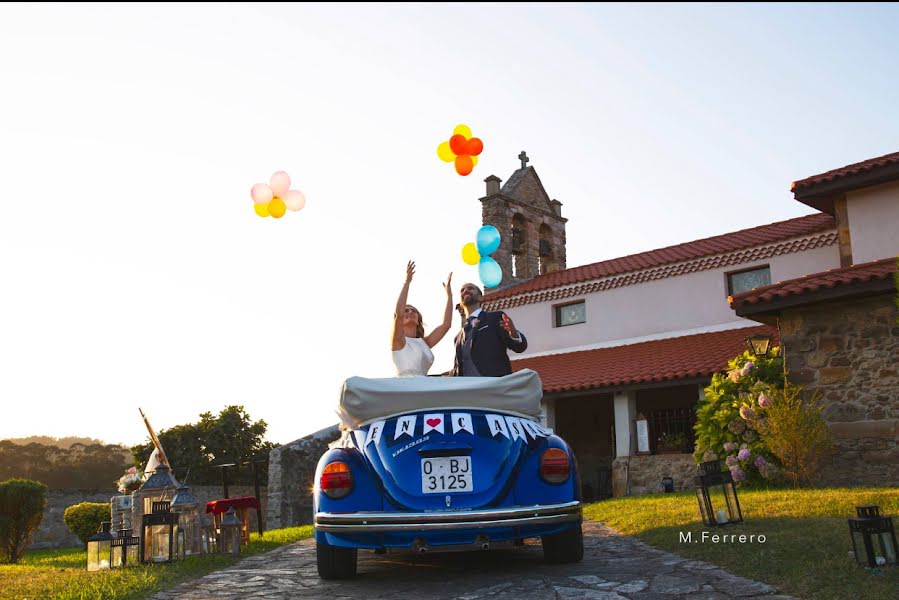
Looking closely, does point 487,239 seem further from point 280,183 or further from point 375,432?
point 375,432

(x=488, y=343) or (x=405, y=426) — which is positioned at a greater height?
(x=488, y=343)

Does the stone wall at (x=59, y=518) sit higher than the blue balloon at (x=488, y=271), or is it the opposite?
the blue balloon at (x=488, y=271)

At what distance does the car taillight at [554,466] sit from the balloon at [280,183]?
5.76 meters

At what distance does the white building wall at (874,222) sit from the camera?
13.3 m

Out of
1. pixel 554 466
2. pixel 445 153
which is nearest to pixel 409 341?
pixel 554 466

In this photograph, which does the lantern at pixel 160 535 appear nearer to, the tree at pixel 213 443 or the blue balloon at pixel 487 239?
Result: the blue balloon at pixel 487 239

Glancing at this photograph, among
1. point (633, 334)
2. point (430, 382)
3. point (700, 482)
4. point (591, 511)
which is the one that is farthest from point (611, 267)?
point (430, 382)

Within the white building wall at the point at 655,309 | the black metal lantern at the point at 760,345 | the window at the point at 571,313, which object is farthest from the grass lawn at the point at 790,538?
the window at the point at 571,313

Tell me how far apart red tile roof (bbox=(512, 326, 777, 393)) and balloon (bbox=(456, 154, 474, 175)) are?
653cm

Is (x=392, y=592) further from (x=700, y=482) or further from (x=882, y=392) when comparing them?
(x=882, y=392)

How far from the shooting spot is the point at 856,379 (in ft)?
33.2

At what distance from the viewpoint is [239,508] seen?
321 inches

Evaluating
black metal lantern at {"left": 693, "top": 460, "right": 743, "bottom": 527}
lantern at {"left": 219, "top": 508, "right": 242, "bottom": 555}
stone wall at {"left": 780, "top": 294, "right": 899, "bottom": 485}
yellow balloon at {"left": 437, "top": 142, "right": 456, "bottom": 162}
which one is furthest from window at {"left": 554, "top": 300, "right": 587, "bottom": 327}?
lantern at {"left": 219, "top": 508, "right": 242, "bottom": 555}

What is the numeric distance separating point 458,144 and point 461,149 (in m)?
0.09
